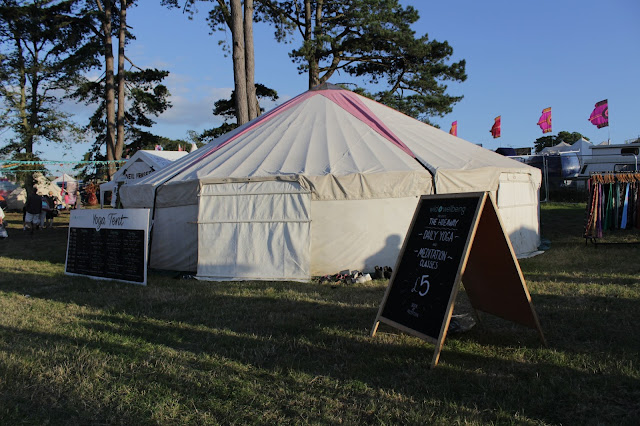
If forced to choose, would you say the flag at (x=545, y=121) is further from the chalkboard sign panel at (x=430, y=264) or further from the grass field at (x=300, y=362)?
the chalkboard sign panel at (x=430, y=264)

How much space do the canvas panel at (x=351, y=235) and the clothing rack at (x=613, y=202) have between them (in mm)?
4228

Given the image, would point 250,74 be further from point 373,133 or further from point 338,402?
point 338,402

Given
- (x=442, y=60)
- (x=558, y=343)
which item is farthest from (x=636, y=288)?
(x=442, y=60)

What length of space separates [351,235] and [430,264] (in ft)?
10.7

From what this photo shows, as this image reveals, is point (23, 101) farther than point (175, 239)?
Yes

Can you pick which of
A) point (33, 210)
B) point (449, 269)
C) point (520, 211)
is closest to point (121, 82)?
point (33, 210)

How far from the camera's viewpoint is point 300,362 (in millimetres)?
3279

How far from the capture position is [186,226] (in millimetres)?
7273

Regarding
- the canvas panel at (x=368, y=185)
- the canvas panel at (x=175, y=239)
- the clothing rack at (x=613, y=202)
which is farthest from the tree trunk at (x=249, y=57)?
the clothing rack at (x=613, y=202)

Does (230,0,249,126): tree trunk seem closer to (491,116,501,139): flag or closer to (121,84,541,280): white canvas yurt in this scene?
(121,84,541,280): white canvas yurt

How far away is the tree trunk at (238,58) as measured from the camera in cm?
1130

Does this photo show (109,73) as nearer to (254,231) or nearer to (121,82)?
(121,82)

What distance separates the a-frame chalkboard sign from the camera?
3260 millimetres

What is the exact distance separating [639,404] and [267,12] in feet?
56.5
